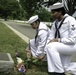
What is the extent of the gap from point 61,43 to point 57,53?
10.0 inches

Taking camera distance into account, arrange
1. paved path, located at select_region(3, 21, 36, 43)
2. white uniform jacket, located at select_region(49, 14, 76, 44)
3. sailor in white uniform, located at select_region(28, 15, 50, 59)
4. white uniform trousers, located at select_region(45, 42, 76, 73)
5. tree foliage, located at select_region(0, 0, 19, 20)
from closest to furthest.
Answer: white uniform trousers, located at select_region(45, 42, 76, 73)
white uniform jacket, located at select_region(49, 14, 76, 44)
sailor in white uniform, located at select_region(28, 15, 50, 59)
paved path, located at select_region(3, 21, 36, 43)
tree foliage, located at select_region(0, 0, 19, 20)

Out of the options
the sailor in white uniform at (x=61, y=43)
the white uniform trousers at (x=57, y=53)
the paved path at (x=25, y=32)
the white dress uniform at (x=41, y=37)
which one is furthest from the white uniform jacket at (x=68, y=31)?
the paved path at (x=25, y=32)

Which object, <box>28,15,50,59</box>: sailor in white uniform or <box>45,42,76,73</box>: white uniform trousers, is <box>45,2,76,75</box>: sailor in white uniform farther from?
<box>28,15,50,59</box>: sailor in white uniform

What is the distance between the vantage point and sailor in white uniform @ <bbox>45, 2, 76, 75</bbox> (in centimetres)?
525

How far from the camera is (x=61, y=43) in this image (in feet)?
17.9

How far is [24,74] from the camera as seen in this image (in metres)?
6.23

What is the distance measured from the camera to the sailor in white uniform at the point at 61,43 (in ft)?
17.2

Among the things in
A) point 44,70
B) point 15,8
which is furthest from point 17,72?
point 15,8

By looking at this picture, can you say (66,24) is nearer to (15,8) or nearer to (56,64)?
(56,64)

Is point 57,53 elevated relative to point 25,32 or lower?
elevated

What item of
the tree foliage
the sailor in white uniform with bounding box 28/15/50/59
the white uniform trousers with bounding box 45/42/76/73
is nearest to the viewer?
the white uniform trousers with bounding box 45/42/76/73

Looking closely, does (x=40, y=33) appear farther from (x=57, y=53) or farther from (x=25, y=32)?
(x=25, y=32)

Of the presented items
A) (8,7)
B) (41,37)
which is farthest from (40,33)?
(8,7)

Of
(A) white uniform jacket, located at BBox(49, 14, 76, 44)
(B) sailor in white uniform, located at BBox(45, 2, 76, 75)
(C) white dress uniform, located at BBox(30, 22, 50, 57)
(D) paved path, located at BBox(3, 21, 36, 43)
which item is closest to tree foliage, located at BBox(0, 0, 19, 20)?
(D) paved path, located at BBox(3, 21, 36, 43)
